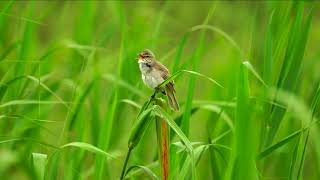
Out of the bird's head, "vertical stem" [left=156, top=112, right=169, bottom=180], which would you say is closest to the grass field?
"vertical stem" [left=156, top=112, right=169, bottom=180]

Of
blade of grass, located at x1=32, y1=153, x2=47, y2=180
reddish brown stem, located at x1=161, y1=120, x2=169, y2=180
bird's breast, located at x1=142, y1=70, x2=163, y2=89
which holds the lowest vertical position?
blade of grass, located at x1=32, y1=153, x2=47, y2=180

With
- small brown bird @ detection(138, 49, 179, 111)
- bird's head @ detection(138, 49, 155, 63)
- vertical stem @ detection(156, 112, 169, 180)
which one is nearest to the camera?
vertical stem @ detection(156, 112, 169, 180)

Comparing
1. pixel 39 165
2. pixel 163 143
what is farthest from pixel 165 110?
pixel 39 165

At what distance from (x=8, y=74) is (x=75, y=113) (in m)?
0.45

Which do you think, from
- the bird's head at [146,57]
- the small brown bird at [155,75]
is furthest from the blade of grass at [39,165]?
the bird's head at [146,57]

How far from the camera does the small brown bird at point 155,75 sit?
2959 mm

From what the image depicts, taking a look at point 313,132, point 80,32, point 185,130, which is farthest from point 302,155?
point 80,32

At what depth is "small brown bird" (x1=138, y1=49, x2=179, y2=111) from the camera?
9.71ft

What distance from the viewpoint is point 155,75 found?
3.06 metres

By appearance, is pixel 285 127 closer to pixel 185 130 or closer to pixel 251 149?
pixel 185 130

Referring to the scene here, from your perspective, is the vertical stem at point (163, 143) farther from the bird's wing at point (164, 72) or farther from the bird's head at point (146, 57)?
the bird's head at point (146, 57)

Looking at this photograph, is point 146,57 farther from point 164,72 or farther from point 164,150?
point 164,150

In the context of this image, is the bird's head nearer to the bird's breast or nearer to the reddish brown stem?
the bird's breast

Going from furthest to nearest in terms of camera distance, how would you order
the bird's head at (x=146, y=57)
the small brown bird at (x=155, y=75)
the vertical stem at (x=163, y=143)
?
the bird's head at (x=146, y=57) < the small brown bird at (x=155, y=75) < the vertical stem at (x=163, y=143)
